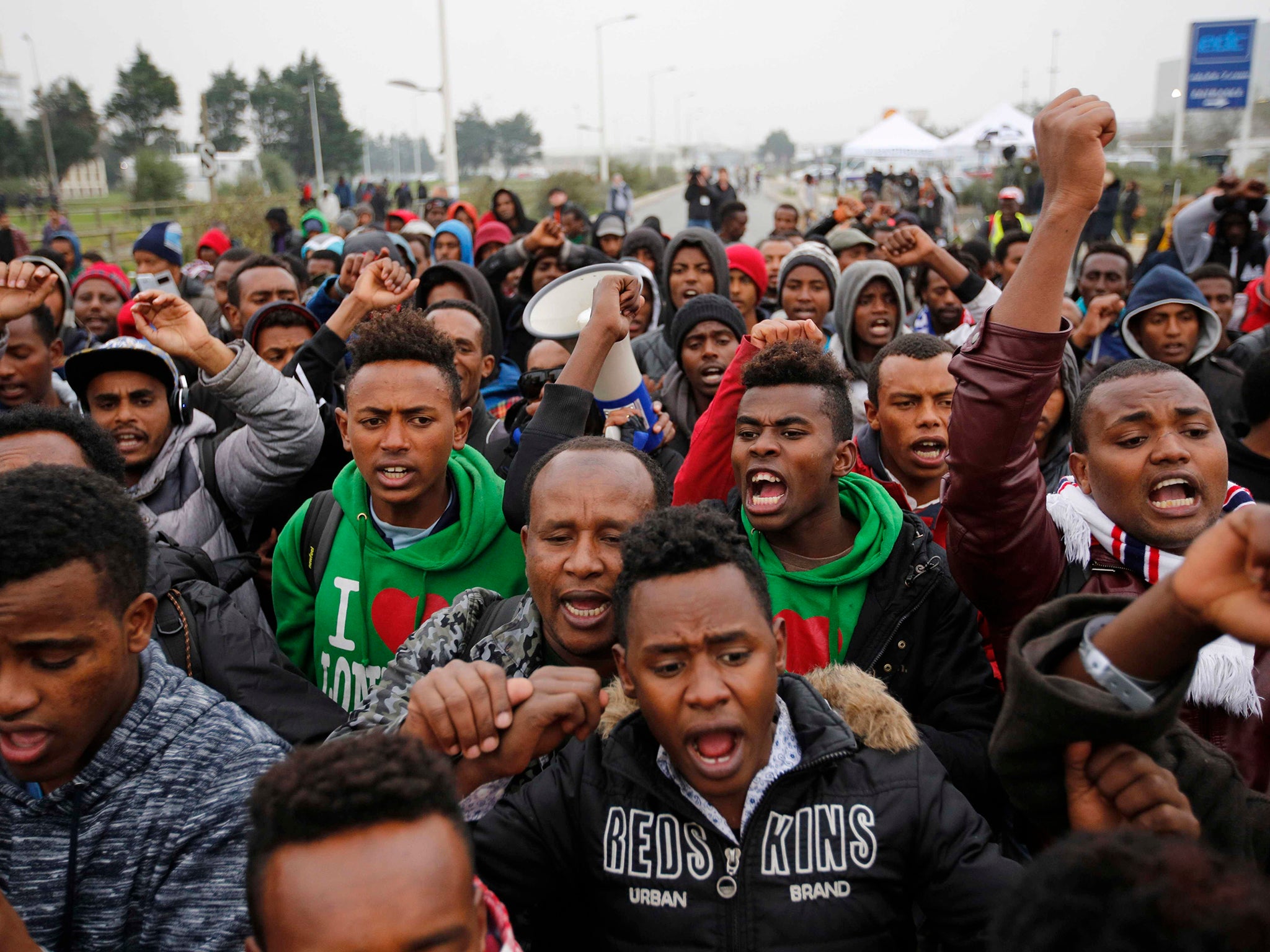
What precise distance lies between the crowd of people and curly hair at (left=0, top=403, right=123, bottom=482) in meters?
0.01

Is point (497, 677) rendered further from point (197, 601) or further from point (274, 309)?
point (274, 309)

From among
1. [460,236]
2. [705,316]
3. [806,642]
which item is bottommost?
[806,642]

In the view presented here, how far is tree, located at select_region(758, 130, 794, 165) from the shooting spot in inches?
6363

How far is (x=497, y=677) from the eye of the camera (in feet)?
6.13

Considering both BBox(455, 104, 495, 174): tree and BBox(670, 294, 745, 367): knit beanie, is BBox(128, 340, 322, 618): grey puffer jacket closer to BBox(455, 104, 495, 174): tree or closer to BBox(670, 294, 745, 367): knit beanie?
BBox(670, 294, 745, 367): knit beanie

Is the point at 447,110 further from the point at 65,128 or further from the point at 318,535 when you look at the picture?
the point at 65,128

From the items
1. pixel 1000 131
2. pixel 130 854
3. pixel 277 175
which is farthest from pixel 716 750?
pixel 277 175

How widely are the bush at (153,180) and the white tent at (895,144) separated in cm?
2261

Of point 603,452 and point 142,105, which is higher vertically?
point 142,105

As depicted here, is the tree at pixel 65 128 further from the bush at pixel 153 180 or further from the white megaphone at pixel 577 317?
the white megaphone at pixel 577 317

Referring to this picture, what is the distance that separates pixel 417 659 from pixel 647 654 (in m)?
0.65

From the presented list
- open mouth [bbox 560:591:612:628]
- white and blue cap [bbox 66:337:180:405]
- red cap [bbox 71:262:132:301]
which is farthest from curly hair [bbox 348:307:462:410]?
red cap [bbox 71:262:132:301]

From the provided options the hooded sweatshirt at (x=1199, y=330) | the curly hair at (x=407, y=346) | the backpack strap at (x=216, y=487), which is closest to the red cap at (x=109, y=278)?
the backpack strap at (x=216, y=487)

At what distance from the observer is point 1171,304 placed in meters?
5.10
